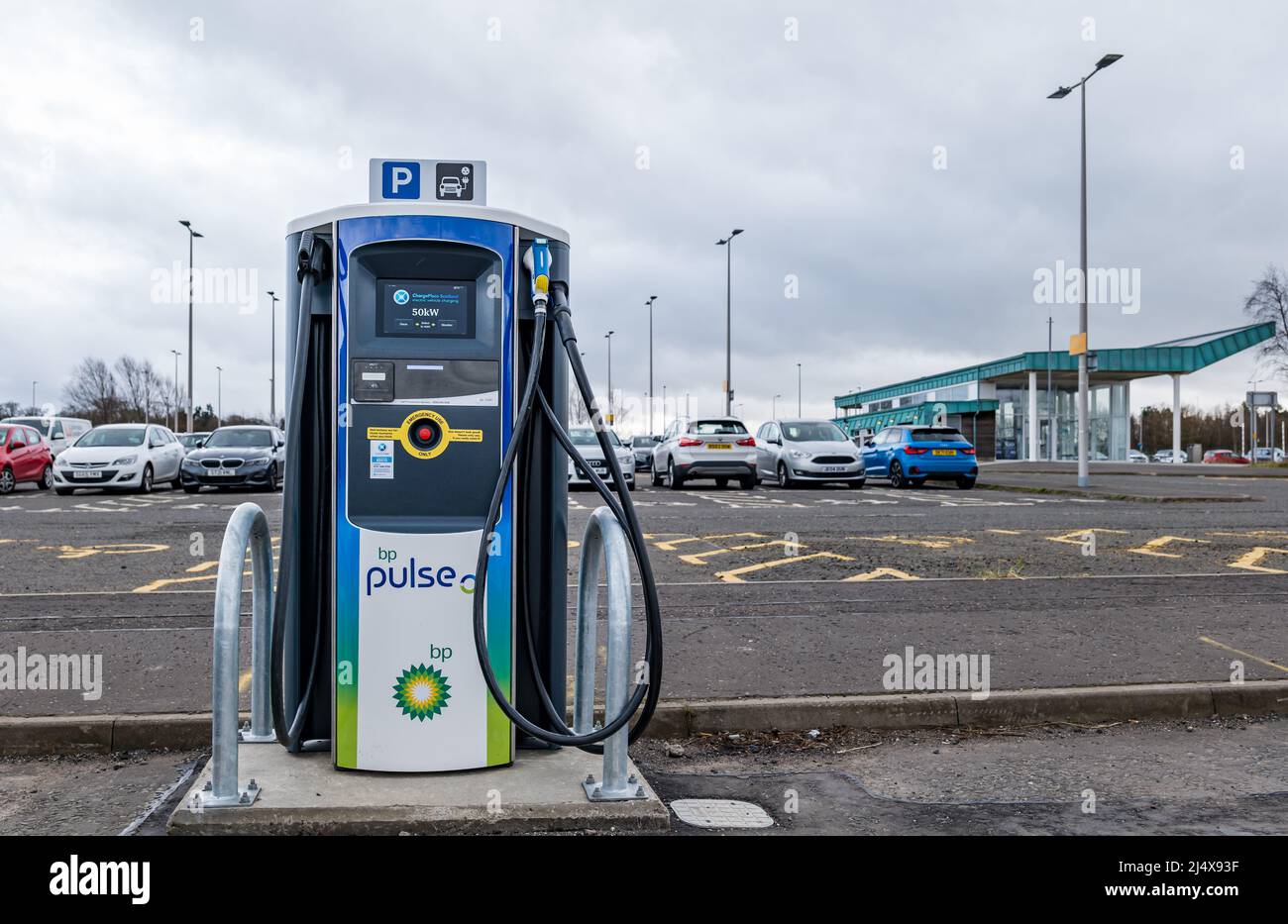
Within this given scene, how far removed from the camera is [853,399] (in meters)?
100

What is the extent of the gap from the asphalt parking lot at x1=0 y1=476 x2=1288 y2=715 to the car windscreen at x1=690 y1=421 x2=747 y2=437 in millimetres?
7160

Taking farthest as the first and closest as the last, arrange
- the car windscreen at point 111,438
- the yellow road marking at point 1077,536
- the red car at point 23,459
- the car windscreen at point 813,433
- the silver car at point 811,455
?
the car windscreen at point 813,433 → the red car at point 23,459 → the silver car at point 811,455 → the car windscreen at point 111,438 → the yellow road marking at point 1077,536

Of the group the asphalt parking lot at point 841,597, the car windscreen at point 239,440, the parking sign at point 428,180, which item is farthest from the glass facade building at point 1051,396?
the parking sign at point 428,180

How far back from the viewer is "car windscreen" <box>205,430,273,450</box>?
2353cm

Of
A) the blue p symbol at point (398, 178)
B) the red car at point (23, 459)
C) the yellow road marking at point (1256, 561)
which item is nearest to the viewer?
the blue p symbol at point (398, 178)

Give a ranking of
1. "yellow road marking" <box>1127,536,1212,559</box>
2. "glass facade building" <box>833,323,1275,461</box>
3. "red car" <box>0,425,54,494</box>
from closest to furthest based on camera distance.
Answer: "yellow road marking" <box>1127,536,1212,559</box> < "red car" <box>0,425,54,494</box> < "glass facade building" <box>833,323,1275,461</box>

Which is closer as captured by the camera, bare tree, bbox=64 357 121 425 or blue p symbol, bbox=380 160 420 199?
blue p symbol, bbox=380 160 420 199

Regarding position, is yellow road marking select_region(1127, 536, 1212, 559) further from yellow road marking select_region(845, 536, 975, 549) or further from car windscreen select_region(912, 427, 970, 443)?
car windscreen select_region(912, 427, 970, 443)

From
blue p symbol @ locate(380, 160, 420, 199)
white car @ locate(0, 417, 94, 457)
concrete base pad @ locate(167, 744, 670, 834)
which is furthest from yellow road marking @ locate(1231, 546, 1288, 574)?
white car @ locate(0, 417, 94, 457)

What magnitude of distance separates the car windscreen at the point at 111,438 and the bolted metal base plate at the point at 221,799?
70.8 feet

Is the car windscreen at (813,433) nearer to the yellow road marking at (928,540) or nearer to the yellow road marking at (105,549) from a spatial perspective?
the yellow road marking at (928,540)

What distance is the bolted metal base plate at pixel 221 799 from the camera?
11.8 ft

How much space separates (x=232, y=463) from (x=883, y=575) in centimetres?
1696

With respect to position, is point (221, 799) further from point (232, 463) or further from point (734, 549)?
point (232, 463)
